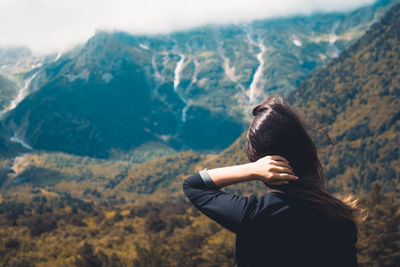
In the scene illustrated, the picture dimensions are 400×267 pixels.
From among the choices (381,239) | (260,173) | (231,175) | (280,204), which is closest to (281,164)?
(260,173)

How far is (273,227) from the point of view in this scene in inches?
134

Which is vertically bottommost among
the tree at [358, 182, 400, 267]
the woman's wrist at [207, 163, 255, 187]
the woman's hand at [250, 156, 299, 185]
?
the tree at [358, 182, 400, 267]

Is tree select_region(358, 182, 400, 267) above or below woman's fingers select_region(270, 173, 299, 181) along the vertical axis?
below

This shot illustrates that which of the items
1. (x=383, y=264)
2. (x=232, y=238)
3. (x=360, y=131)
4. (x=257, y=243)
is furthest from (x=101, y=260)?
(x=360, y=131)

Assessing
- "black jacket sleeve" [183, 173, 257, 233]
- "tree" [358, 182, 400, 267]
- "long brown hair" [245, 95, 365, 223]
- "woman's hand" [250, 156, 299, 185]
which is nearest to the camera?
"black jacket sleeve" [183, 173, 257, 233]

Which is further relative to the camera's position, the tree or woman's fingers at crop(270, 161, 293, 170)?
the tree

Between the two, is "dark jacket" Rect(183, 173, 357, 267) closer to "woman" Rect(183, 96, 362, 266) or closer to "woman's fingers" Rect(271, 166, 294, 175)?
"woman" Rect(183, 96, 362, 266)

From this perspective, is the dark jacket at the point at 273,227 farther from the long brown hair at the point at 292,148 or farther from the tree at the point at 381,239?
the tree at the point at 381,239

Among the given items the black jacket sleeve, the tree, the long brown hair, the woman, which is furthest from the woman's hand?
the tree

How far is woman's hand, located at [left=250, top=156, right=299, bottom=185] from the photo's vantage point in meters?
3.43

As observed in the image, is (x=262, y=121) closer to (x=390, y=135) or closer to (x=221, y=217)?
(x=221, y=217)

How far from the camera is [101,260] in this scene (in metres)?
30.5

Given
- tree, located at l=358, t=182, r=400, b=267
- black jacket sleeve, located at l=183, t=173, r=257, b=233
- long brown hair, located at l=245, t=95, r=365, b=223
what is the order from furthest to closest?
tree, located at l=358, t=182, r=400, b=267 < long brown hair, located at l=245, t=95, r=365, b=223 < black jacket sleeve, located at l=183, t=173, r=257, b=233

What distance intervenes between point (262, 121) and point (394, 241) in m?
32.2
